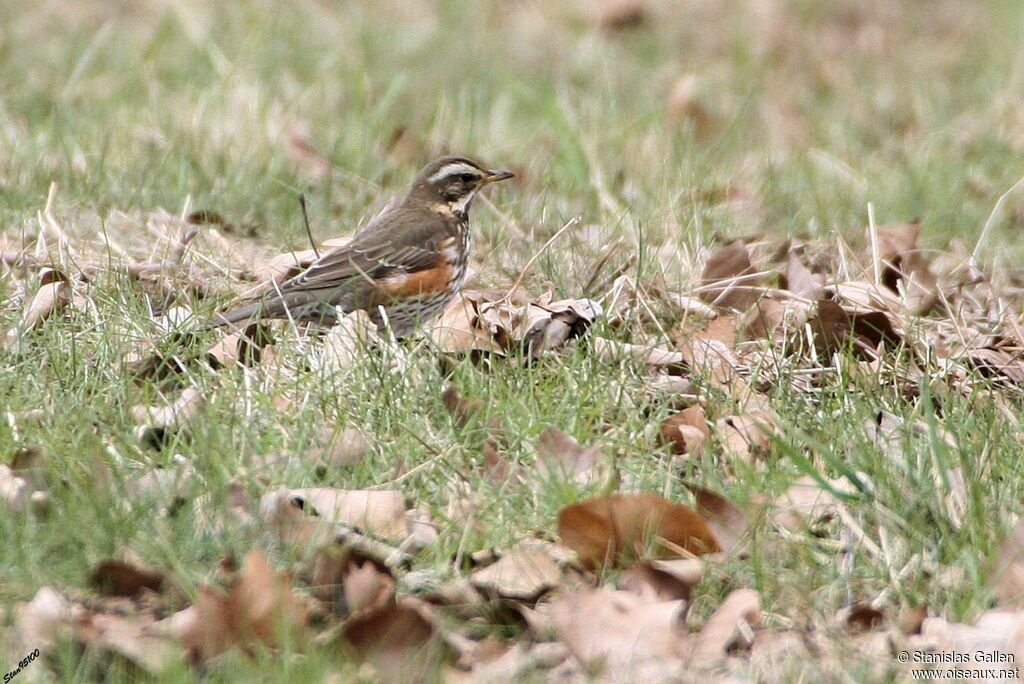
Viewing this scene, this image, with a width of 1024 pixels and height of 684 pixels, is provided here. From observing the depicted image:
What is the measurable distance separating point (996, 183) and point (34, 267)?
5734 millimetres

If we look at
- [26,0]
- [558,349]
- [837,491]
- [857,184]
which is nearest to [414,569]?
[837,491]

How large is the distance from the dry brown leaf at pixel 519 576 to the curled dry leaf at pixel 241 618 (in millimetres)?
537

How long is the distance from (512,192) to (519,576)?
471 cm

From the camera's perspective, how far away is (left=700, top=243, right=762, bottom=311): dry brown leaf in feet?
20.1

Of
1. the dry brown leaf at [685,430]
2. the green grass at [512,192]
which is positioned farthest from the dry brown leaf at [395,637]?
the dry brown leaf at [685,430]

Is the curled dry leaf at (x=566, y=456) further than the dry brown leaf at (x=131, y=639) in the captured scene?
Yes

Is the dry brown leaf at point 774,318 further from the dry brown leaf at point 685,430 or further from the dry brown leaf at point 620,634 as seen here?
the dry brown leaf at point 620,634

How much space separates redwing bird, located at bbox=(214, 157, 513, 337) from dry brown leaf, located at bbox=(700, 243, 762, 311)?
1.14m

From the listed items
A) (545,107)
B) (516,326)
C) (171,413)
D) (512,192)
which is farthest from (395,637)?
(545,107)

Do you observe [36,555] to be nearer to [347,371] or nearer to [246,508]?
[246,508]

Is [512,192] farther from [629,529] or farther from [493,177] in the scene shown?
[629,529]

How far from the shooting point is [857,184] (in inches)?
343

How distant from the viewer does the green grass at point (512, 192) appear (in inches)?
156
